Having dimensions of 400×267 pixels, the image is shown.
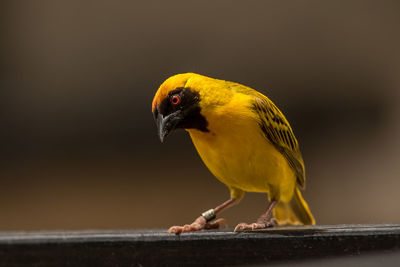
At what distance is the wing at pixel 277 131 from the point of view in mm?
1744

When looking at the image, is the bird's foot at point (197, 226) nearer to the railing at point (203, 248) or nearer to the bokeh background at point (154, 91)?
the railing at point (203, 248)

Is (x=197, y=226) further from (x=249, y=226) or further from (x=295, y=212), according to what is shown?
(x=295, y=212)

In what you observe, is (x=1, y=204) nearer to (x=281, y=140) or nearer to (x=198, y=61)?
(x=198, y=61)

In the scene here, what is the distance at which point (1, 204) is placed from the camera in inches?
148

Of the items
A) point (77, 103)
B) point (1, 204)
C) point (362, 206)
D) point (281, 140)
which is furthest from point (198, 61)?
point (1, 204)

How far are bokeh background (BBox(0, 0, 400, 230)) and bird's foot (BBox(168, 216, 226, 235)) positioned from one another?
3.78 ft

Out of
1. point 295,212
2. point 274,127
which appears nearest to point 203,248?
point 274,127

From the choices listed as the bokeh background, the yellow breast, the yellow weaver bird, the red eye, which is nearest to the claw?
the yellow weaver bird

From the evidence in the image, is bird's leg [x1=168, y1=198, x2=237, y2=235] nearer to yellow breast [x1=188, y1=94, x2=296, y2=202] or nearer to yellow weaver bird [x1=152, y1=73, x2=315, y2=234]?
yellow weaver bird [x1=152, y1=73, x2=315, y2=234]

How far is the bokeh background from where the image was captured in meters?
3.22

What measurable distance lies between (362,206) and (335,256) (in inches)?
97.2

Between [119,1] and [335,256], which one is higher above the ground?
[119,1]

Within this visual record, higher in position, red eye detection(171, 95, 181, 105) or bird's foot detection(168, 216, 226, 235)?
red eye detection(171, 95, 181, 105)

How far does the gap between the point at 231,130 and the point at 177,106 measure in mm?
196
